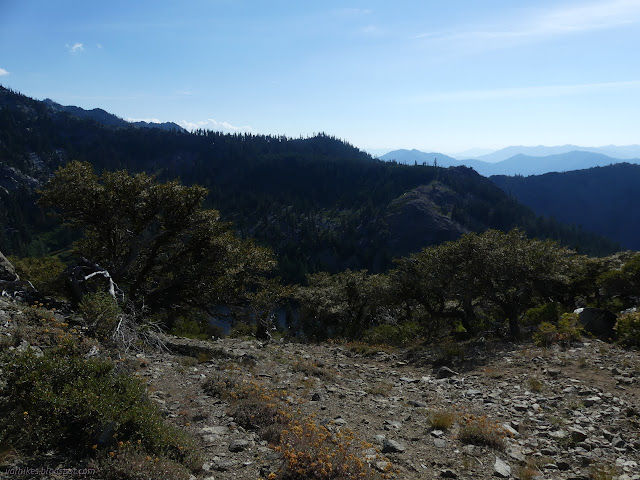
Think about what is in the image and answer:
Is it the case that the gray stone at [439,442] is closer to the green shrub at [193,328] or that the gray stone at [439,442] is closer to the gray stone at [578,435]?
the gray stone at [578,435]

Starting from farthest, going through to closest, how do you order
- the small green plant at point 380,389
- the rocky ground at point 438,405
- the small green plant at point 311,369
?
the small green plant at point 311,369, the small green plant at point 380,389, the rocky ground at point 438,405

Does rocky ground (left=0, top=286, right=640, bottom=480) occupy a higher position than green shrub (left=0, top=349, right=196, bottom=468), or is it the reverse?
green shrub (left=0, top=349, right=196, bottom=468)

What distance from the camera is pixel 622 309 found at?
2559cm

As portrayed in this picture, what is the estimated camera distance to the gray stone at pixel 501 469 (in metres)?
7.56

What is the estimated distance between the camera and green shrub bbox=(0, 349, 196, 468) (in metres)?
5.96

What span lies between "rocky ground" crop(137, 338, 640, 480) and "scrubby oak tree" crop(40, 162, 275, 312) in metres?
A: 5.08

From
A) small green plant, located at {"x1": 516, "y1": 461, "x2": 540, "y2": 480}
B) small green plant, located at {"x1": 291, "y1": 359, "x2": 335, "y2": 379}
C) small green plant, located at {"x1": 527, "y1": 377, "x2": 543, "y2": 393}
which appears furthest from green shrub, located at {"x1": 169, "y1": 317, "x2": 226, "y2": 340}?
small green plant, located at {"x1": 516, "y1": 461, "x2": 540, "y2": 480}

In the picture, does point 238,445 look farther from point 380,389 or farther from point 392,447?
point 380,389

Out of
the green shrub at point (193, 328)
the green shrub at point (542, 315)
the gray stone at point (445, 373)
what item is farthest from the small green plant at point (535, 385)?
the green shrub at point (193, 328)

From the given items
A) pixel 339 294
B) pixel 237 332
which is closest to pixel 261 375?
pixel 339 294

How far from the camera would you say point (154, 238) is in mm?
20688

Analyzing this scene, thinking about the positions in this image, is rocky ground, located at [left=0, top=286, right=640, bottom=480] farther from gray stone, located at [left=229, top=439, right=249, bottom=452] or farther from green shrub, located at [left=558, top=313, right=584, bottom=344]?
green shrub, located at [left=558, top=313, right=584, bottom=344]

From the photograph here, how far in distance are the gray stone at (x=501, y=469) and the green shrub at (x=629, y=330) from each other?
12.8 m

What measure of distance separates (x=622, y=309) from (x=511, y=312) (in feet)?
36.9
